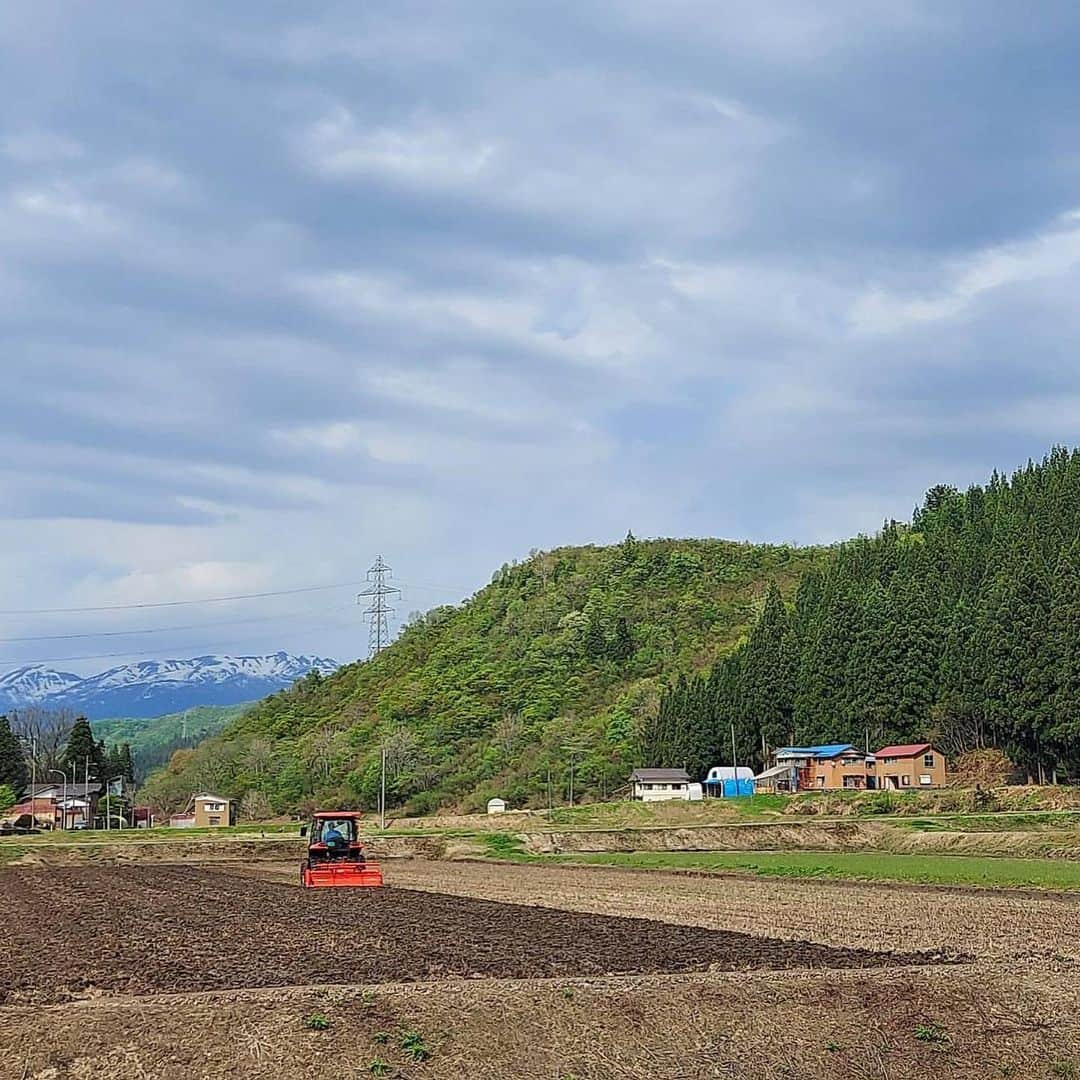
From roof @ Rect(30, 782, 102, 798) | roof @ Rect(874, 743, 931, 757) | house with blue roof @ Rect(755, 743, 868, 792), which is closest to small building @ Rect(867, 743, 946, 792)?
roof @ Rect(874, 743, 931, 757)

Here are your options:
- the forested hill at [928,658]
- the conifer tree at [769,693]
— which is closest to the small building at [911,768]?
the forested hill at [928,658]

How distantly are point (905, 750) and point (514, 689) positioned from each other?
65165mm

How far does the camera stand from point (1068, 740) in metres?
74.1

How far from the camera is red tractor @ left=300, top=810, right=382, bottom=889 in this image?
38406 millimetres

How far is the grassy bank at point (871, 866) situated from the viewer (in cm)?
3619

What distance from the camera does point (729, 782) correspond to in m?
98.1

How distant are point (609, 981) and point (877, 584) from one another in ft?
310

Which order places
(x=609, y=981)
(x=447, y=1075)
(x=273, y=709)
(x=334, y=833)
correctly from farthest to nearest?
(x=273, y=709) → (x=334, y=833) → (x=609, y=981) → (x=447, y=1075)

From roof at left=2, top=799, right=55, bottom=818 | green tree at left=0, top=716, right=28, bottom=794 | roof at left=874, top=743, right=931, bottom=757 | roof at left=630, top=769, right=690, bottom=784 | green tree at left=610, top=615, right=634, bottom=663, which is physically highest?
green tree at left=610, top=615, right=634, bottom=663

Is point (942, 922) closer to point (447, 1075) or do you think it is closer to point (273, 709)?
point (447, 1075)

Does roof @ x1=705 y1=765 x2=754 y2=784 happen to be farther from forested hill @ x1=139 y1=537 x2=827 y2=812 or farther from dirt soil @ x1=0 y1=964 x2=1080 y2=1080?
dirt soil @ x1=0 y1=964 x2=1080 y2=1080

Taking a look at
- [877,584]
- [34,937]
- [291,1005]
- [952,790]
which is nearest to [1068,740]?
[952,790]

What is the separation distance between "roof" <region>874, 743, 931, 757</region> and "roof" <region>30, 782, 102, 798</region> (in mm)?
77580

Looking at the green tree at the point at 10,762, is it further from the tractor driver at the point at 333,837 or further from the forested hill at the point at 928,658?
the tractor driver at the point at 333,837
